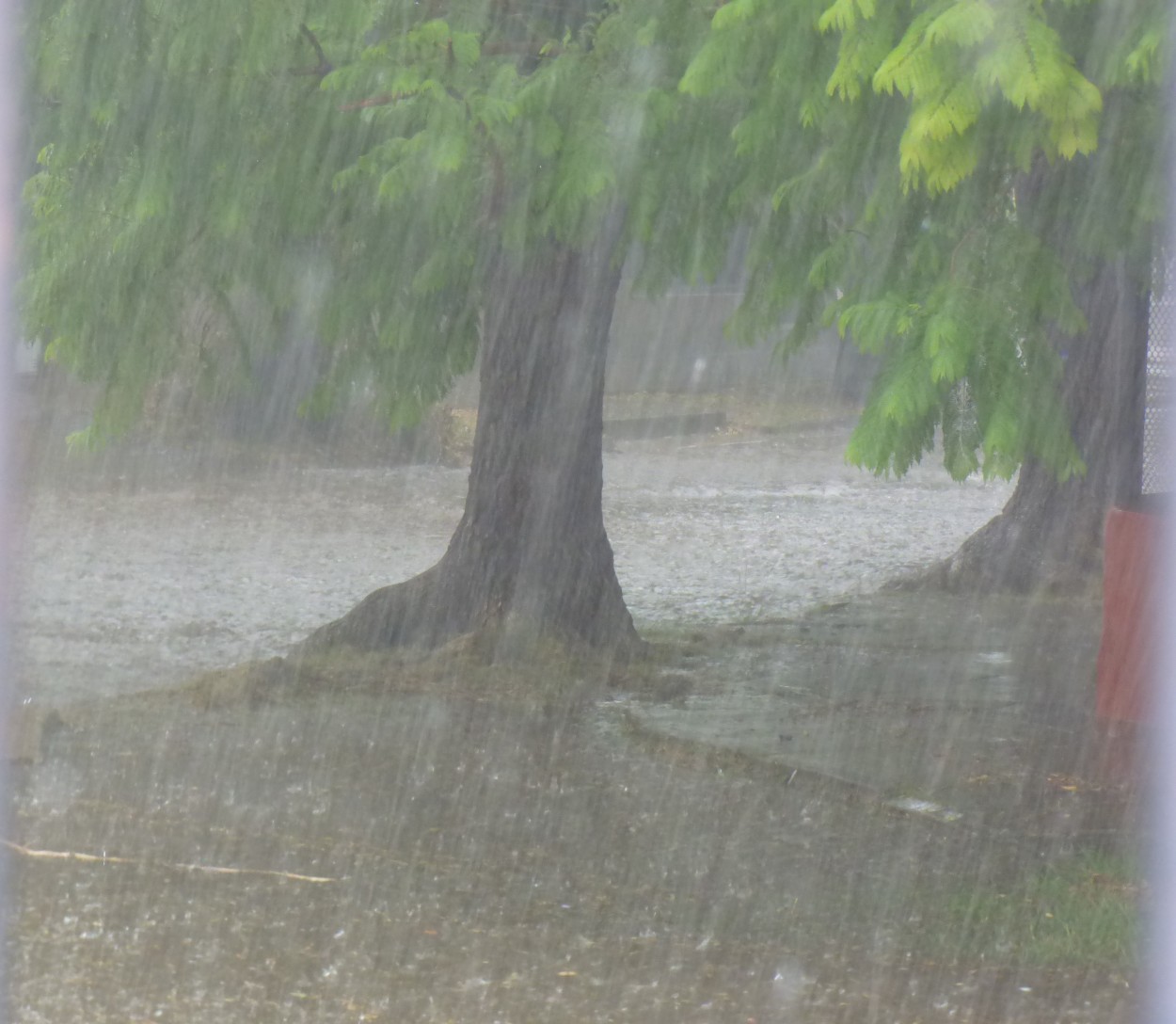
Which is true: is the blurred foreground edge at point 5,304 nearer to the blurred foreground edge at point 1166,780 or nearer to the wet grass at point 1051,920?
the wet grass at point 1051,920

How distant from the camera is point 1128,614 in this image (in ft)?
22.4

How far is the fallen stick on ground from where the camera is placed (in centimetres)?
552

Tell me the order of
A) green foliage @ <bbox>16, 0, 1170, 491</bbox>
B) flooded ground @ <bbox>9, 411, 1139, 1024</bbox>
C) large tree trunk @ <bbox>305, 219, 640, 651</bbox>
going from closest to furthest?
1. green foliage @ <bbox>16, 0, 1170, 491</bbox>
2. flooded ground @ <bbox>9, 411, 1139, 1024</bbox>
3. large tree trunk @ <bbox>305, 219, 640, 651</bbox>

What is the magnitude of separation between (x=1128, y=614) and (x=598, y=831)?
2479mm

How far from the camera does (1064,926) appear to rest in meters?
5.02

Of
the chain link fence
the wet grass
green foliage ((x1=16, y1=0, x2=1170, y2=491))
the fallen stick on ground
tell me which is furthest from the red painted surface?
the fallen stick on ground

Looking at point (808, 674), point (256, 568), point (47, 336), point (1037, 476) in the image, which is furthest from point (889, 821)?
point (256, 568)

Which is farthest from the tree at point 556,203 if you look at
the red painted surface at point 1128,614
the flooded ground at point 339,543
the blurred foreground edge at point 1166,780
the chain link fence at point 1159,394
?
the flooded ground at point 339,543

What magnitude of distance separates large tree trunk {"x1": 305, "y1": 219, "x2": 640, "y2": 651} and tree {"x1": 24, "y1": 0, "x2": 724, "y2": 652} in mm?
18

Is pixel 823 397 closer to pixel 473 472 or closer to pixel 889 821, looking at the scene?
pixel 473 472

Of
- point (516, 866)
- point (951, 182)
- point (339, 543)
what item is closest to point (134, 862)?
point (516, 866)

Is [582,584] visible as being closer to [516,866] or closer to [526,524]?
[526,524]

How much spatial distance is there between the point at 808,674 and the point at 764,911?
3.72 meters

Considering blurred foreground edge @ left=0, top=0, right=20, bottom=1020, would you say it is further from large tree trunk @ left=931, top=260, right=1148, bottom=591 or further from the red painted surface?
large tree trunk @ left=931, top=260, right=1148, bottom=591
